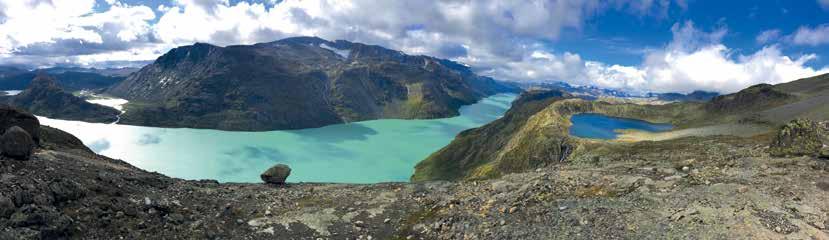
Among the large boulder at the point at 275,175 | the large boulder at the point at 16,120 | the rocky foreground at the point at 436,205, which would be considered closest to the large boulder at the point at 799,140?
the rocky foreground at the point at 436,205

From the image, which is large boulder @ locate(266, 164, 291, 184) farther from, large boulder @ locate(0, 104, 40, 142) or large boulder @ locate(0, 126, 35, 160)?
large boulder @ locate(0, 126, 35, 160)

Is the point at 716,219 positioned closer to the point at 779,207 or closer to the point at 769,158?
the point at 779,207

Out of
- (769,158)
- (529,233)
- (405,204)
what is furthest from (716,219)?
(769,158)

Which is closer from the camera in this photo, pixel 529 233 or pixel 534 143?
pixel 529 233

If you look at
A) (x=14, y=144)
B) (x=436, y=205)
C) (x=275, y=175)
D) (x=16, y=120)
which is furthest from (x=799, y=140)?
(x=16, y=120)

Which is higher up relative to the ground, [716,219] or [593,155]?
[716,219]

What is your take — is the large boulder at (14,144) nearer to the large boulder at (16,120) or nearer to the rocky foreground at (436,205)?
the rocky foreground at (436,205)

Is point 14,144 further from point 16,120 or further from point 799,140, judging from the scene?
point 799,140
